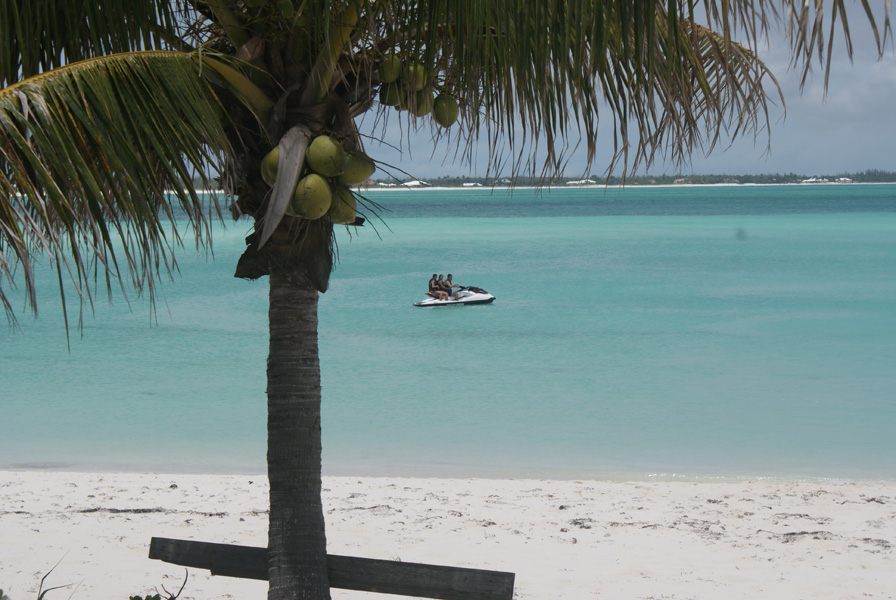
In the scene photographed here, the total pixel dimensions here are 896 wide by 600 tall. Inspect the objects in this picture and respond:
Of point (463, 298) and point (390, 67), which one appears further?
point (463, 298)

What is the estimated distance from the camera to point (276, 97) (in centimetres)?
248

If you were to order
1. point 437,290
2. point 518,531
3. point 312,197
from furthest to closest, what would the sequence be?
point 437,290
point 518,531
point 312,197

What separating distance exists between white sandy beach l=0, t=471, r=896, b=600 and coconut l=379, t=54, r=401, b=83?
336 centimetres

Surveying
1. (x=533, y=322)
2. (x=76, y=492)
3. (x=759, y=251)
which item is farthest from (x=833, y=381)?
(x=759, y=251)

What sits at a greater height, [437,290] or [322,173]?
[322,173]

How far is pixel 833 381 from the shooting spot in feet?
43.8

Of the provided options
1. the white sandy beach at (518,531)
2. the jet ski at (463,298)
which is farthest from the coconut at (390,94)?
the jet ski at (463,298)

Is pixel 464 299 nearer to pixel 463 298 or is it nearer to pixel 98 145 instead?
pixel 463 298

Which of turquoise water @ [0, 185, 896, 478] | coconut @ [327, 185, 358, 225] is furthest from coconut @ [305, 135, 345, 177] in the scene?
turquoise water @ [0, 185, 896, 478]

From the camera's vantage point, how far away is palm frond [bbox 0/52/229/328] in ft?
5.60

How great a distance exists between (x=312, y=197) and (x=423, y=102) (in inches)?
21.3

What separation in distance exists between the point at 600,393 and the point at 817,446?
3.35 m

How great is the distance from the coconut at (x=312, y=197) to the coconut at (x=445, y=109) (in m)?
0.51

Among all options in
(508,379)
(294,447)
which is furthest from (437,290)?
(294,447)
